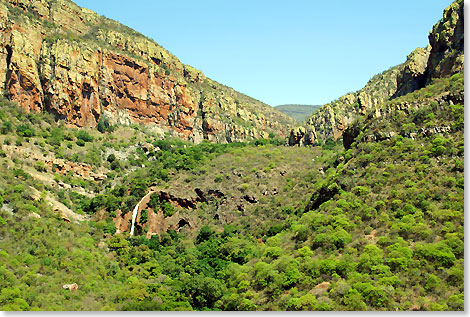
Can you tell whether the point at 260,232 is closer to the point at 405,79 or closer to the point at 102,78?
the point at 405,79

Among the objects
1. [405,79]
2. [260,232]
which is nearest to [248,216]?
[260,232]

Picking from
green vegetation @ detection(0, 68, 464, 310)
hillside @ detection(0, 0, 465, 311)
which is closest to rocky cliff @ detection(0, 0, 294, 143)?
hillside @ detection(0, 0, 465, 311)

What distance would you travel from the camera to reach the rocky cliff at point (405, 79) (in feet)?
212

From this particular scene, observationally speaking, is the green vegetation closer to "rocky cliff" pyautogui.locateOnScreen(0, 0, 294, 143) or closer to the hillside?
the hillside

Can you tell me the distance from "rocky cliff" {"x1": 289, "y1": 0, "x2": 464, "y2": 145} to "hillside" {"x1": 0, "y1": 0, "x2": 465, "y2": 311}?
341mm

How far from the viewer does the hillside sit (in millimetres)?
42706

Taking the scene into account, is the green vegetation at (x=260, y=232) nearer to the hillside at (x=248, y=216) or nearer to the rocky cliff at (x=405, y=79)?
the hillside at (x=248, y=216)

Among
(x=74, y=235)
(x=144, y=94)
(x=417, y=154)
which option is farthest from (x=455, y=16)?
(x=144, y=94)

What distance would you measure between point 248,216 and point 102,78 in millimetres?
50307

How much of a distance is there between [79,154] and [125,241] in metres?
26.6

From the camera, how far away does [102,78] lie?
10469cm

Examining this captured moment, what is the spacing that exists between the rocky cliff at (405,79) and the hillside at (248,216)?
1.12 feet

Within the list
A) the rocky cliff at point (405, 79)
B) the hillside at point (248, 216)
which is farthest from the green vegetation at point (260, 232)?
the rocky cliff at point (405, 79)

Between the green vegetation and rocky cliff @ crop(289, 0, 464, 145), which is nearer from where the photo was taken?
the green vegetation
